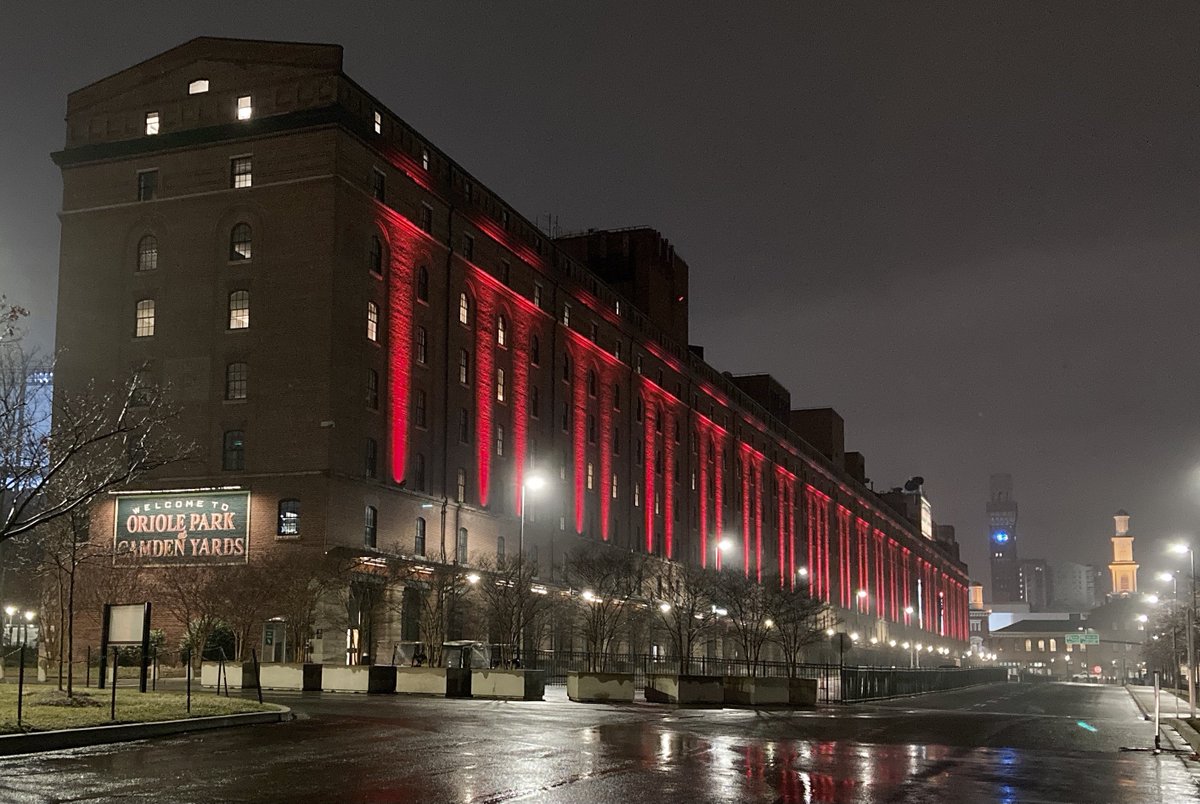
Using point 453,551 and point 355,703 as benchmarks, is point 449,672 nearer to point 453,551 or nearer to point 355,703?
point 355,703

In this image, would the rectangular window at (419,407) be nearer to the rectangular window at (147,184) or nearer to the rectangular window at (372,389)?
the rectangular window at (372,389)

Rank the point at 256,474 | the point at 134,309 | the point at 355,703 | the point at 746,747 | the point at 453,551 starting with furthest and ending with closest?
the point at 453,551 → the point at 134,309 → the point at 256,474 → the point at 355,703 → the point at 746,747

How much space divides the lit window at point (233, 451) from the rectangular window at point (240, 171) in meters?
11.5

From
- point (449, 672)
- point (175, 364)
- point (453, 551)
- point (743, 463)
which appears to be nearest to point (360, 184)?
point (175, 364)

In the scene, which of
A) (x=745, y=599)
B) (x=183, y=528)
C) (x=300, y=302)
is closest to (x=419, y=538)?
(x=183, y=528)

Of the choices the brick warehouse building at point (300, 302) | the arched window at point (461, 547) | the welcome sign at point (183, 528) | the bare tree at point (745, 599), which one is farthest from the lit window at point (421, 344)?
the bare tree at point (745, 599)

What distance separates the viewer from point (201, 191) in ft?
200

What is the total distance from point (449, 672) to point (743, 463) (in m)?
82.4

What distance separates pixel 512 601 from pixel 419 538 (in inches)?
226

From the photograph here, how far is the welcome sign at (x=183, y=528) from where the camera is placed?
57250mm

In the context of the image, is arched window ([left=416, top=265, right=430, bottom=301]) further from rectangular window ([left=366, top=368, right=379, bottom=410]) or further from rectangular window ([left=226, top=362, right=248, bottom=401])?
rectangular window ([left=226, top=362, right=248, bottom=401])

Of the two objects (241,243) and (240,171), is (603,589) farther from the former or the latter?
(240,171)

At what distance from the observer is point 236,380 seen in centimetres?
5953

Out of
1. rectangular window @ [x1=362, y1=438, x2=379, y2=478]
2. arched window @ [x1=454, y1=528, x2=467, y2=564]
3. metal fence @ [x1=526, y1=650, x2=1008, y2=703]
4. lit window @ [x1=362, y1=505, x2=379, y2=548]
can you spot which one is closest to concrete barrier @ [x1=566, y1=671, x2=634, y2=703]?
metal fence @ [x1=526, y1=650, x2=1008, y2=703]
